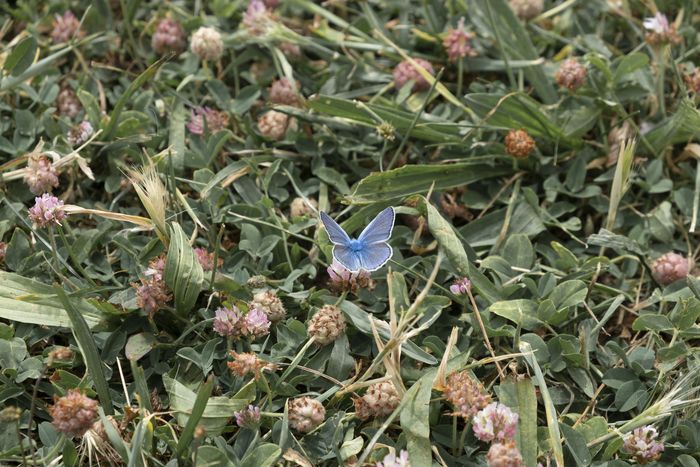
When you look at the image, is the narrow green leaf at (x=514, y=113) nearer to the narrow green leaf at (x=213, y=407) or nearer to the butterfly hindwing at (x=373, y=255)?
the butterfly hindwing at (x=373, y=255)

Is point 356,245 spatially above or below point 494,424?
above

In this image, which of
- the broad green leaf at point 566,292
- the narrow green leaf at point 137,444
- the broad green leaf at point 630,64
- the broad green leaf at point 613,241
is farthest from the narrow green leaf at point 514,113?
the narrow green leaf at point 137,444

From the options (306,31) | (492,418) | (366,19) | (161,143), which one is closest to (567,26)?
(366,19)

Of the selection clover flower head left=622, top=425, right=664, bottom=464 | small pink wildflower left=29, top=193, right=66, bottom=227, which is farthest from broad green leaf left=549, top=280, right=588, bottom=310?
small pink wildflower left=29, top=193, right=66, bottom=227

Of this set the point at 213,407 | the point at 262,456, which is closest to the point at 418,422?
the point at 262,456

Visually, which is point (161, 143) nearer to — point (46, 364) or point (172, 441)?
point (46, 364)

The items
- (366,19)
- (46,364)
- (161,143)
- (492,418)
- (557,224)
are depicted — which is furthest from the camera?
(366,19)

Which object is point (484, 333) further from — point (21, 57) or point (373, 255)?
point (21, 57)
